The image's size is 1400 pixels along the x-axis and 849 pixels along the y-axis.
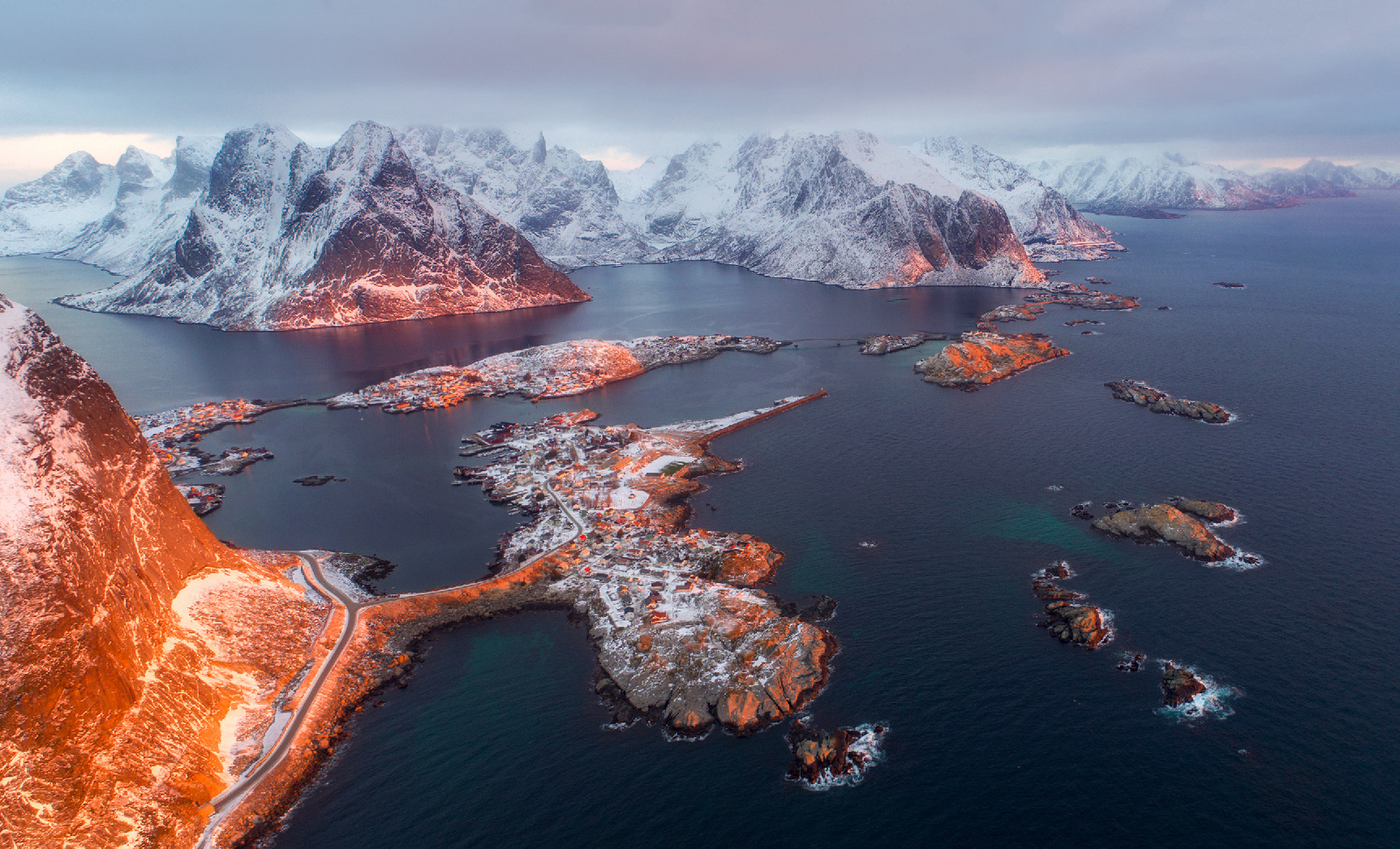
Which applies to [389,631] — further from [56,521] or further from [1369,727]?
[1369,727]

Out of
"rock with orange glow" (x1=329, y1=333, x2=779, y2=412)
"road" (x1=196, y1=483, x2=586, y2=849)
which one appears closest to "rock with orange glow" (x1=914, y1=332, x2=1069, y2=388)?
"rock with orange glow" (x1=329, y1=333, x2=779, y2=412)

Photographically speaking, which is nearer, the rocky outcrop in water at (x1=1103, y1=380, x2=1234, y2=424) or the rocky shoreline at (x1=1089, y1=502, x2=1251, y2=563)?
the rocky shoreline at (x1=1089, y1=502, x2=1251, y2=563)

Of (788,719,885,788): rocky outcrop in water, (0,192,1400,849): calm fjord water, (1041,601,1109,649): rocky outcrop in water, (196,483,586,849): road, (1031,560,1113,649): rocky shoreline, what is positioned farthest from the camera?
(1031,560,1113,649): rocky shoreline

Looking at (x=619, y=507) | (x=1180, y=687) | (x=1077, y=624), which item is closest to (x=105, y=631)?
(x=619, y=507)

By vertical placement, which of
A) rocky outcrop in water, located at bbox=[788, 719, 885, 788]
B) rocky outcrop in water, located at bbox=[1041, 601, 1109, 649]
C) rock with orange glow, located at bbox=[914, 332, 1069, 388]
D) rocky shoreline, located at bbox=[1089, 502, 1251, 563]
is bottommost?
rocky outcrop in water, located at bbox=[788, 719, 885, 788]

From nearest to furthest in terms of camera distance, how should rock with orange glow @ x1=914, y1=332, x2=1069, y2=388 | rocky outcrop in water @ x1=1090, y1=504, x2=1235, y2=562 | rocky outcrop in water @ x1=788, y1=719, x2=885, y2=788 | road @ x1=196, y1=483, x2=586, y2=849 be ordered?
road @ x1=196, y1=483, x2=586, y2=849
rocky outcrop in water @ x1=788, y1=719, x2=885, y2=788
rocky outcrop in water @ x1=1090, y1=504, x2=1235, y2=562
rock with orange glow @ x1=914, y1=332, x2=1069, y2=388

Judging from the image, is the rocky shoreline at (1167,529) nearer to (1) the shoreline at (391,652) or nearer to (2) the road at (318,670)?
(1) the shoreline at (391,652)

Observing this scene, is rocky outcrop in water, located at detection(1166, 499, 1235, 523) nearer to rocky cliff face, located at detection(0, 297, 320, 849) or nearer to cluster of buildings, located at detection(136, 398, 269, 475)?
rocky cliff face, located at detection(0, 297, 320, 849)
